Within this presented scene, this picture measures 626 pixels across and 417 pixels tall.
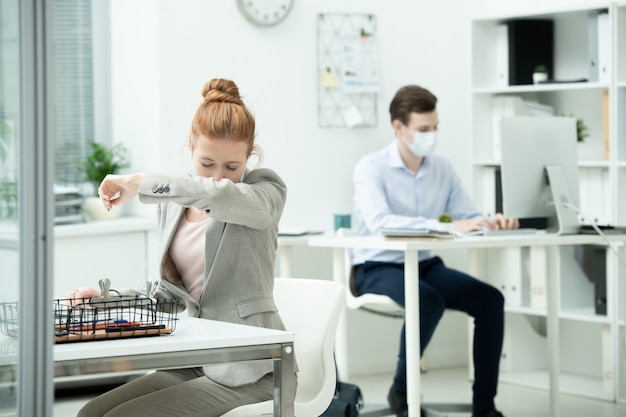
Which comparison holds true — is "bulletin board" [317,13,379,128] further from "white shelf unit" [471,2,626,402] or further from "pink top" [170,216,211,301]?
"pink top" [170,216,211,301]

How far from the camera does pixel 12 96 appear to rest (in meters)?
1.36

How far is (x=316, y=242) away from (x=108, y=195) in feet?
5.80

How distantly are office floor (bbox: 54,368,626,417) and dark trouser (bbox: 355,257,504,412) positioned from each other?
30 cm

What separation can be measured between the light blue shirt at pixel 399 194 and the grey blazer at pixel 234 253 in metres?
1.62

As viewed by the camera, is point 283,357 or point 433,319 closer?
point 283,357

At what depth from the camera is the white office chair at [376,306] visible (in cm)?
367

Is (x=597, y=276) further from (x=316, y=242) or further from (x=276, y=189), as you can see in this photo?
(x=276, y=189)

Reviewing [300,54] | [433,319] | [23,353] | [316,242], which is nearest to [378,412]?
[433,319]

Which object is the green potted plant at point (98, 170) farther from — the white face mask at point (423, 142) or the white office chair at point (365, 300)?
the white face mask at point (423, 142)

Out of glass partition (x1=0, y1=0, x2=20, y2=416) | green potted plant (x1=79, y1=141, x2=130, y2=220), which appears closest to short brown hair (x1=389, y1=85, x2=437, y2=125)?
green potted plant (x1=79, y1=141, x2=130, y2=220)

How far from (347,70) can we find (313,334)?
97.1 inches

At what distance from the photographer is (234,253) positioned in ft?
7.09

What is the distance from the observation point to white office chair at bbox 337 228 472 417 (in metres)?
3.67

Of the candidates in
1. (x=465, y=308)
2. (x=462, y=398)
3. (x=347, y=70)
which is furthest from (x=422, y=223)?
(x=347, y=70)
